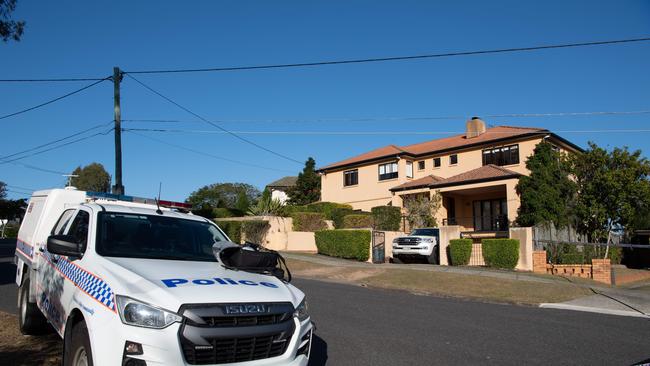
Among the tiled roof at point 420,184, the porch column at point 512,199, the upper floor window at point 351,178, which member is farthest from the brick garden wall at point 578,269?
the upper floor window at point 351,178

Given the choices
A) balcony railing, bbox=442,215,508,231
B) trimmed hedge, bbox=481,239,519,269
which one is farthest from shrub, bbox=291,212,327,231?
trimmed hedge, bbox=481,239,519,269

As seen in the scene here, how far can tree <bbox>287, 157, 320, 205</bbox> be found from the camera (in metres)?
52.1

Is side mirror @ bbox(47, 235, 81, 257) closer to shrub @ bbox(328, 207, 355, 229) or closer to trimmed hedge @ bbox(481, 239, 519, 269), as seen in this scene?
trimmed hedge @ bbox(481, 239, 519, 269)

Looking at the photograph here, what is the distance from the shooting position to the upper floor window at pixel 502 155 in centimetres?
3014

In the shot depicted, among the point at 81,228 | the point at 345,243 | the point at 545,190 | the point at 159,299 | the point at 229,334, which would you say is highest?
the point at 545,190

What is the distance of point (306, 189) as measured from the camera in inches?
2060

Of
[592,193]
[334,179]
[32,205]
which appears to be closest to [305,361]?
[32,205]

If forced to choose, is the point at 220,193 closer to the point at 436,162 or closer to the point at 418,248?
the point at 436,162

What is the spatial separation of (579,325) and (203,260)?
7272 mm

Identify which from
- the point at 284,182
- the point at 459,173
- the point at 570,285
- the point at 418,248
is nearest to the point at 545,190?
the point at 418,248

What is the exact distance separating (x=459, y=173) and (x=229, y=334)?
3083 centimetres

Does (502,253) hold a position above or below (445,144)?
below

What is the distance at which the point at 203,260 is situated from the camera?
507 centimetres

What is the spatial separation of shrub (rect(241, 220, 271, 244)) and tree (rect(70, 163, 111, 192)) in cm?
4478
